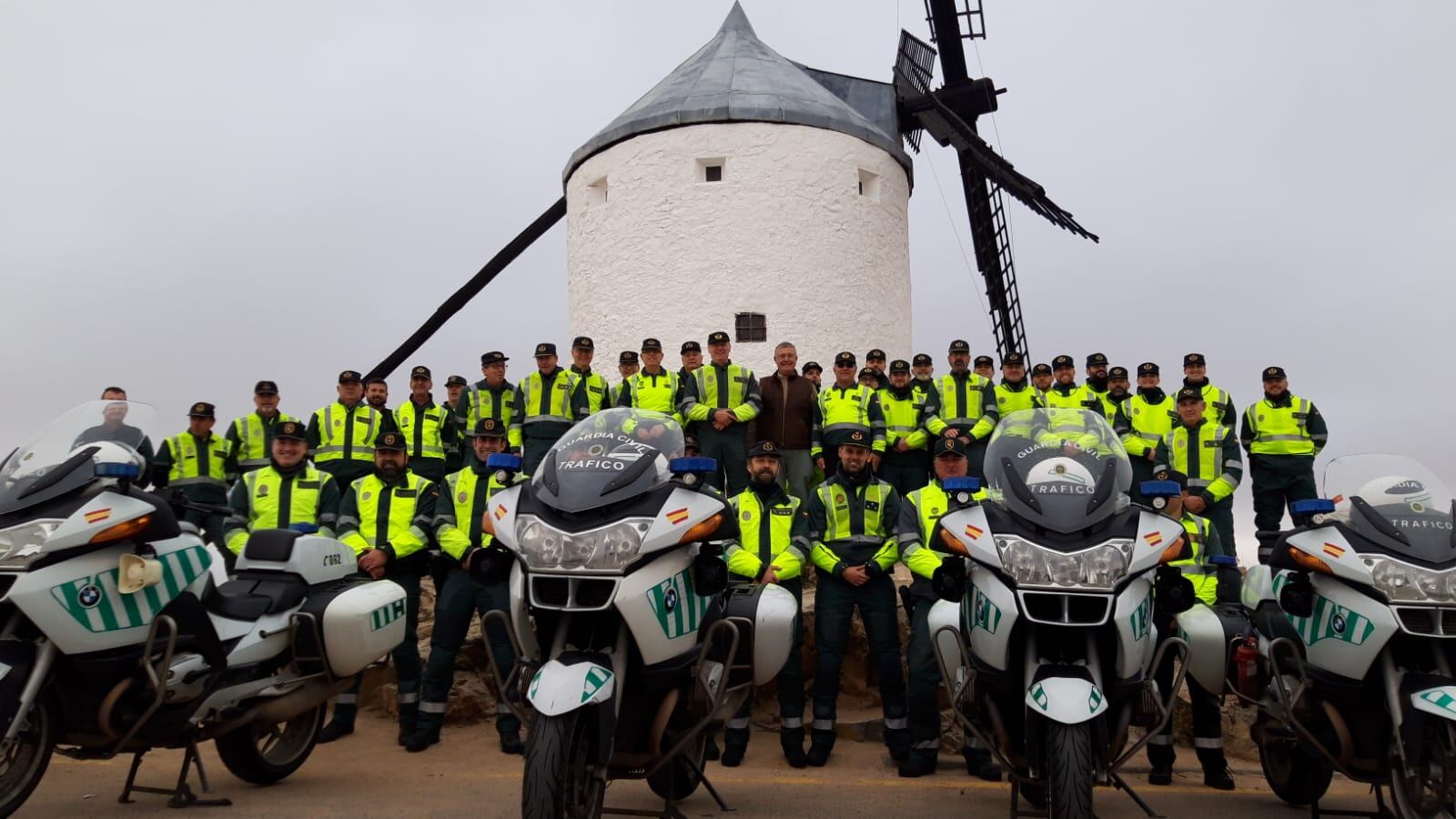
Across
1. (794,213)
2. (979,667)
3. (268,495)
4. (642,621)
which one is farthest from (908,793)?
(794,213)

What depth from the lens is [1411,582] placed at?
4500 mm

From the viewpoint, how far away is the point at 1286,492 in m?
9.78

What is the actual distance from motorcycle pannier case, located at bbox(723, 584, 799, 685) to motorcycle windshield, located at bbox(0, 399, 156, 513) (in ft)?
8.76

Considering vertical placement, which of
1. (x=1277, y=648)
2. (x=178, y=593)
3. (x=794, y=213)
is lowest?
(x=1277, y=648)

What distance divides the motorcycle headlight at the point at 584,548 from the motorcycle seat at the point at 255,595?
2104 millimetres

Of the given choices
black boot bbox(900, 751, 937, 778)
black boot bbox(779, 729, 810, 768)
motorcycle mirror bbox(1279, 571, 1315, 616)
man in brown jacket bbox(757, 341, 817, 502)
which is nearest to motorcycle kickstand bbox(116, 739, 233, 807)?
black boot bbox(779, 729, 810, 768)

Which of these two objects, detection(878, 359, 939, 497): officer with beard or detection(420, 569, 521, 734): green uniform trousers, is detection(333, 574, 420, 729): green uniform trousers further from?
detection(878, 359, 939, 497): officer with beard

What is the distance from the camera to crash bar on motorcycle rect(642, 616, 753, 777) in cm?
447

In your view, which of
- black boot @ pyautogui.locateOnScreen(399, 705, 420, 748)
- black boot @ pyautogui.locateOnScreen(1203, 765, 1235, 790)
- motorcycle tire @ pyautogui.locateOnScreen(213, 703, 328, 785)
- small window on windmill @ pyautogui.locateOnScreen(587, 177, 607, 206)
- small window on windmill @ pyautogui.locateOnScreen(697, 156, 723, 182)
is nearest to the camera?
motorcycle tire @ pyautogui.locateOnScreen(213, 703, 328, 785)

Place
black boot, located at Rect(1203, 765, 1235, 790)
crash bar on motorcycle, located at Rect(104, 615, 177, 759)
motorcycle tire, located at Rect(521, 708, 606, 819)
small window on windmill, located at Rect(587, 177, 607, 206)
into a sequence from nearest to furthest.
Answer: motorcycle tire, located at Rect(521, 708, 606, 819) < crash bar on motorcycle, located at Rect(104, 615, 177, 759) < black boot, located at Rect(1203, 765, 1235, 790) < small window on windmill, located at Rect(587, 177, 607, 206)

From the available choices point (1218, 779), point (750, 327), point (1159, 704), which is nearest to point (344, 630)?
point (1159, 704)

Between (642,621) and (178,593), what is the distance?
226cm

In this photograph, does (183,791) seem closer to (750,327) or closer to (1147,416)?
(1147,416)

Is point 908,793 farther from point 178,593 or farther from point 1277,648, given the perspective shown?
point 178,593
